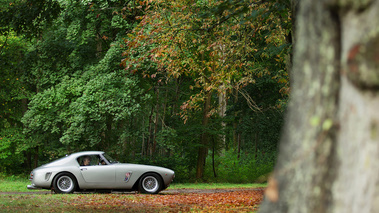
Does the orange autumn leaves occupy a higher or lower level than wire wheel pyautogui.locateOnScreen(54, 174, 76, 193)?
lower

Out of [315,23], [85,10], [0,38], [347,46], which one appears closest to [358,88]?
[347,46]

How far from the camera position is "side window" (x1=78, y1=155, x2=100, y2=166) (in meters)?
15.6

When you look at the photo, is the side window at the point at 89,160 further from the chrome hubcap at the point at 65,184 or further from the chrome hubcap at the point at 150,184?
the chrome hubcap at the point at 150,184

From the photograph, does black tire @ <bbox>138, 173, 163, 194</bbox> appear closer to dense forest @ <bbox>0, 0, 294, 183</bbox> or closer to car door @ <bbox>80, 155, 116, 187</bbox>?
car door @ <bbox>80, 155, 116, 187</bbox>

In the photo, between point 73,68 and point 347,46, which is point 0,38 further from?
point 347,46

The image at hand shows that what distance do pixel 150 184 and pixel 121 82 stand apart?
7627mm

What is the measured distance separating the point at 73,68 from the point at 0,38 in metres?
6.37

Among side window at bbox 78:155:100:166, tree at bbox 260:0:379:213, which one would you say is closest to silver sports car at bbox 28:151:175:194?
side window at bbox 78:155:100:166

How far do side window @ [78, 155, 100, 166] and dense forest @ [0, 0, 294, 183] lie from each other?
3056 millimetres

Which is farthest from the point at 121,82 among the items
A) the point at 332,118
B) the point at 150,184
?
the point at 332,118

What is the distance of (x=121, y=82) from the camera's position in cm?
2186

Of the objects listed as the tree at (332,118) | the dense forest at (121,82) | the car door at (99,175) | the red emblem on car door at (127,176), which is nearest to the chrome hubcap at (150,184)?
the red emblem on car door at (127,176)

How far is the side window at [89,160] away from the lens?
1557cm

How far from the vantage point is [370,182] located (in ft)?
7.23
